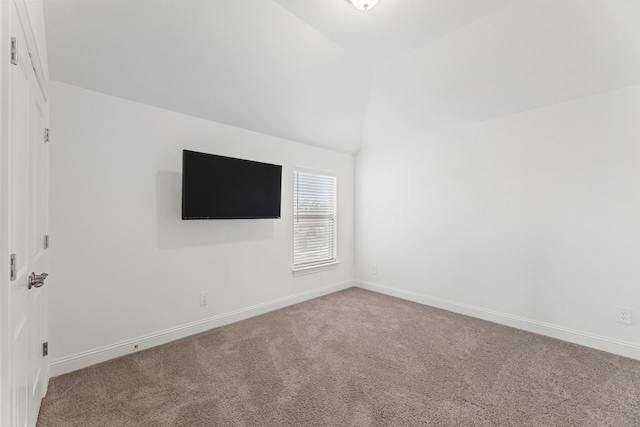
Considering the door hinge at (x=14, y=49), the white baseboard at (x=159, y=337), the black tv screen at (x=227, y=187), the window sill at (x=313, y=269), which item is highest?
the door hinge at (x=14, y=49)

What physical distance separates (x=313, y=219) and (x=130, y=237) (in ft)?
7.67

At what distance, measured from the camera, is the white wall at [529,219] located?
8.59 feet

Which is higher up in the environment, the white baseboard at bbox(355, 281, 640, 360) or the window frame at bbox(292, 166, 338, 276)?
the window frame at bbox(292, 166, 338, 276)

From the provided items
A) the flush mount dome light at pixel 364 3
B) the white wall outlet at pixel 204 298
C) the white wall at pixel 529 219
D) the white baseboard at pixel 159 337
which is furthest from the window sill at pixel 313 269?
the flush mount dome light at pixel 364 3

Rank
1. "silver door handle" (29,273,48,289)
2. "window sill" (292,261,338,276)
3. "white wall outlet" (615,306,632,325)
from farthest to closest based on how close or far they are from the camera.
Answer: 1. "window sill" (292,261,338,276)
2. "white wall outlet" (615,306,632,325)
3. "silver door handle" (29,273,48,289)

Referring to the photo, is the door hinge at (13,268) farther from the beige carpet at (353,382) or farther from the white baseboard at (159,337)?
the white baseboard at (159,337)

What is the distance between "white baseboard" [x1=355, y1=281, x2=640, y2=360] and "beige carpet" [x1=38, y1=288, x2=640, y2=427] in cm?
11

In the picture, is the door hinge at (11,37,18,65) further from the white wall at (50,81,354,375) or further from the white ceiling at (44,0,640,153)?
the white wall at (50,81,354,375)

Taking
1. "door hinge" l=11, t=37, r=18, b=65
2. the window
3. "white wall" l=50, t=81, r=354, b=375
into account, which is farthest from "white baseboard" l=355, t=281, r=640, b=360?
"door hinge" l=11, t=37, r=18, b=65

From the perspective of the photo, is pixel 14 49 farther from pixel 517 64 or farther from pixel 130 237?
pixel 517 64

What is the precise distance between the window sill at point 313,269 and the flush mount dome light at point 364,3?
2972 millimetres

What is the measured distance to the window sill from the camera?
3.96m

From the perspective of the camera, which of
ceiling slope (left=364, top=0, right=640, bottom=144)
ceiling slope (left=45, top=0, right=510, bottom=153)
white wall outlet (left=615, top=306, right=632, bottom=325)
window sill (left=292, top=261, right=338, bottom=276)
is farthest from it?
window sill (left=292, top=261, right=338, bottom=276)

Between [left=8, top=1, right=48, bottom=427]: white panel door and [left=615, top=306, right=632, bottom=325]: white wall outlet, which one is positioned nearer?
[left=8, top=1, right=48, bottom=427]: white panel door
